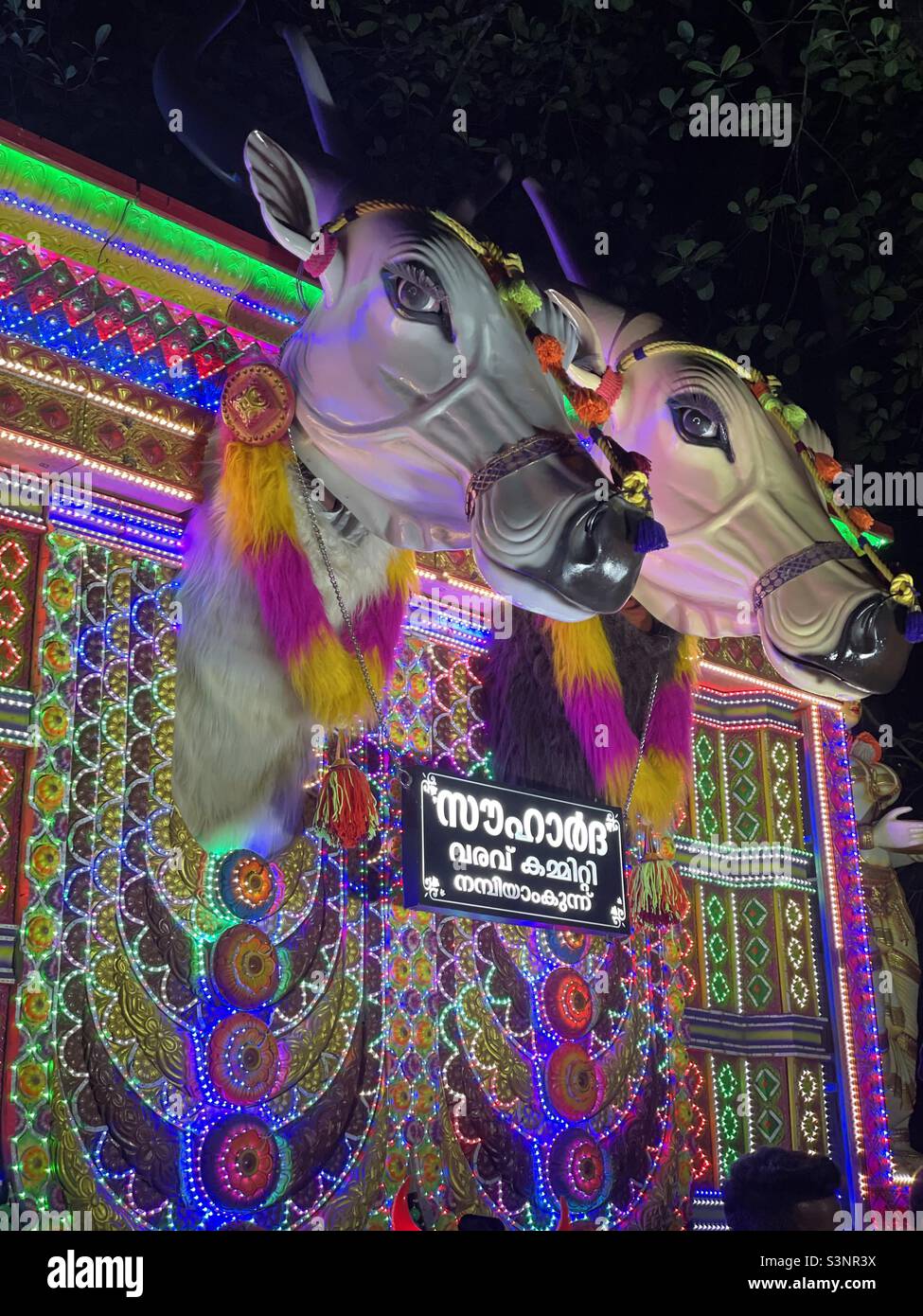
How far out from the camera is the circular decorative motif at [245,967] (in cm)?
379

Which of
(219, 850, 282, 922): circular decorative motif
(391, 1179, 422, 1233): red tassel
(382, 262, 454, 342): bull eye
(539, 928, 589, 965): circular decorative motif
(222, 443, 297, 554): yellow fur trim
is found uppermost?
(382, 262, 454, 342): bull eye

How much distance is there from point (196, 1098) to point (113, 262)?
2.16 meters

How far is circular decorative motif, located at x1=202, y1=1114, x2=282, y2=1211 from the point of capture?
11.8 feet

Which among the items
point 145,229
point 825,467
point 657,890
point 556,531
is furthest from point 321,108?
point 657,890

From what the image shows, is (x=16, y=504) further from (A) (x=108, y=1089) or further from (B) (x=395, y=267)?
(A) (x=108, y=1089)

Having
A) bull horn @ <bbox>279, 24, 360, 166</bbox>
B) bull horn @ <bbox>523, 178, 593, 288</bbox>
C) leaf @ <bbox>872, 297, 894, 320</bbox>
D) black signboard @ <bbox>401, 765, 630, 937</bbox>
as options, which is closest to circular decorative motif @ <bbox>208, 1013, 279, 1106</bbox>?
black signboard @ <bbox>401, 765, 630, 937</bbox>

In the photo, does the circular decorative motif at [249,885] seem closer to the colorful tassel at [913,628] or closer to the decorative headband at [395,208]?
the decorative headband at [395,208]

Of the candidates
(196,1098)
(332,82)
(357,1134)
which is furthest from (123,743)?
(332,82)

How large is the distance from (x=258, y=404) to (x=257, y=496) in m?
0.24

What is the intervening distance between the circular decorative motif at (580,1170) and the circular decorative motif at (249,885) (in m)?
1.19

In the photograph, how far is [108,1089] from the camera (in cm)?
348

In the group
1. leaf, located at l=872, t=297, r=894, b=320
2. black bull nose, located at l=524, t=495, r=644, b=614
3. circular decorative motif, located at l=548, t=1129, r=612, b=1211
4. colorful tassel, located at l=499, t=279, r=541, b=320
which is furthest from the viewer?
leaf, located at l=872, t=297, r=894, b=320

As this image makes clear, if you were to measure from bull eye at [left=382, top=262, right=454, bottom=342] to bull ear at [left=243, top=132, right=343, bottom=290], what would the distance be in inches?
8.7

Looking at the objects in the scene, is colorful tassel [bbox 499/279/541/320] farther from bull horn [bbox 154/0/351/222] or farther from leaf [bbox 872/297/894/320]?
leaf [bbox 872/297/894/320]
